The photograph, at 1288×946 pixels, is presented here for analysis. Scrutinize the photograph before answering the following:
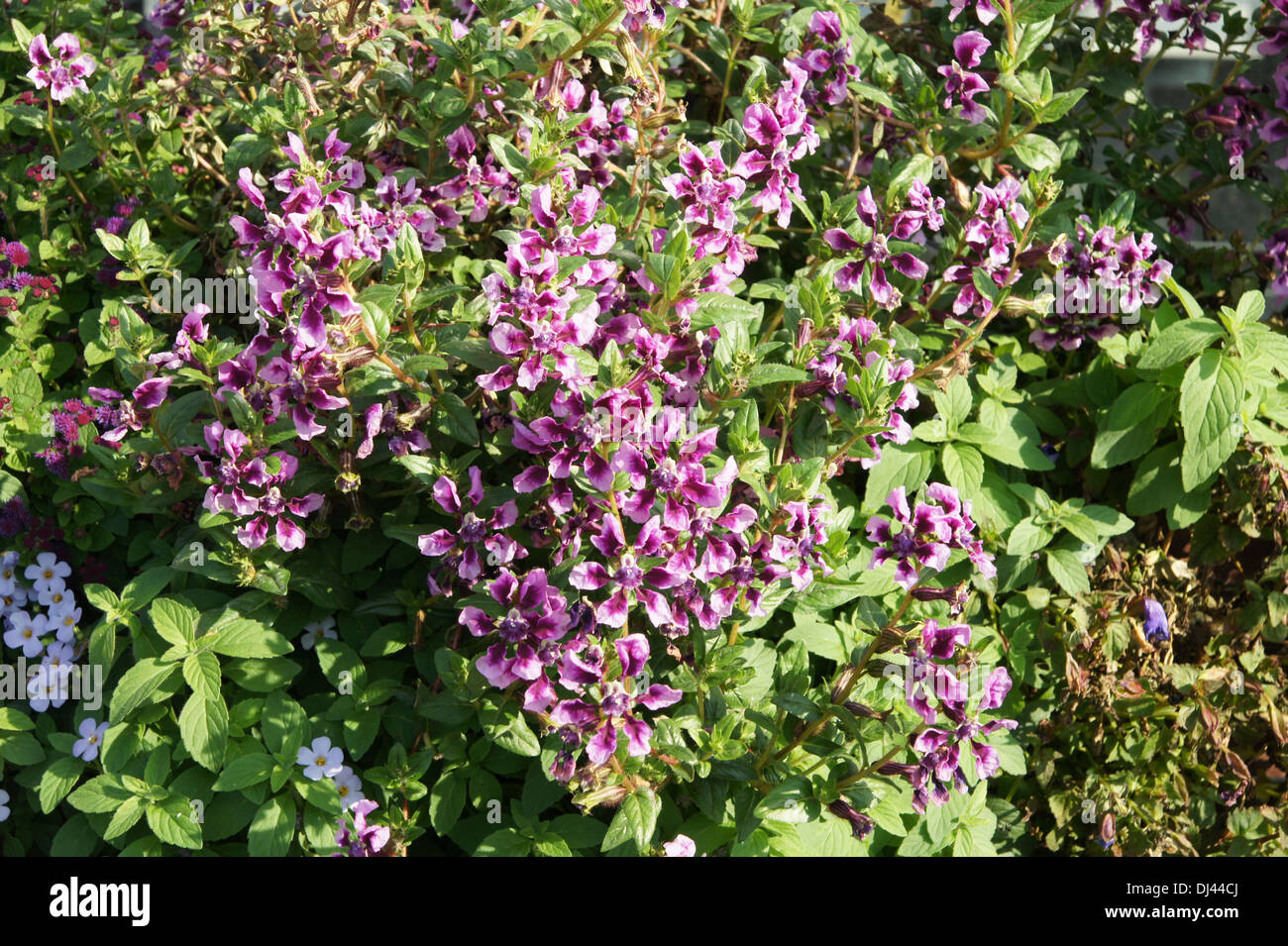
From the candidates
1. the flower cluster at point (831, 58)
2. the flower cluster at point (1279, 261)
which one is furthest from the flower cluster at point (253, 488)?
the flower cluster at point (1279, 261)

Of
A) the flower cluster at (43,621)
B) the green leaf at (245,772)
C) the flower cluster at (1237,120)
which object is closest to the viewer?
the green leaf at (245,772)

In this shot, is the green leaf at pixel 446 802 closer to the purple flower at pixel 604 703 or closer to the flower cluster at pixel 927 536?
the purple flower at pixel 604 703

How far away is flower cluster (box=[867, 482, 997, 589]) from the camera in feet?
7.47

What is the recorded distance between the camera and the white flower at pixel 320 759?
2.52 m

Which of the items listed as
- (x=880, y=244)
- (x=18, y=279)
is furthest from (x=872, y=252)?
(x=18, y=279)

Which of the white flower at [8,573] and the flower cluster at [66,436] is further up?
the flower cluster at [66,436]

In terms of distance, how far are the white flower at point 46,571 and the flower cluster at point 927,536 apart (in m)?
2.03

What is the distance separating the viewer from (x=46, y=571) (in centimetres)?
301

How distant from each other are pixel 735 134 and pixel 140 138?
1.80 metres

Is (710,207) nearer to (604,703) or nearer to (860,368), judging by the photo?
(860,368)

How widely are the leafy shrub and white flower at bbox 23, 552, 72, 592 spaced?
0.04 ft

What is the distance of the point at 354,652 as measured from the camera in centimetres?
268

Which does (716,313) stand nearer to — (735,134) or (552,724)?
(735,134)

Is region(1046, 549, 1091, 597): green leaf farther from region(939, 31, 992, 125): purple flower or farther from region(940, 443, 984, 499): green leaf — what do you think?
region(939, 31, 992, 125): purple flower
